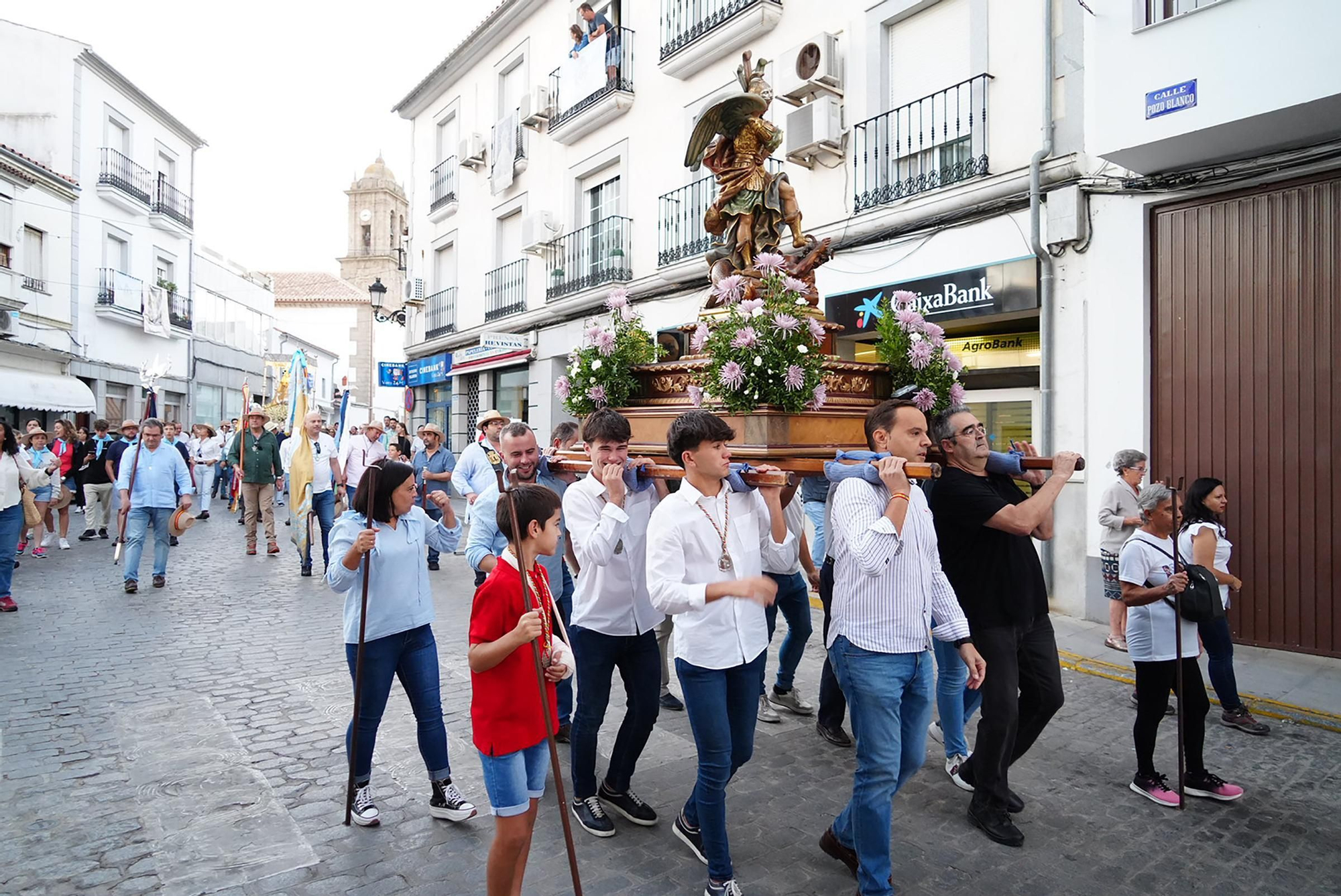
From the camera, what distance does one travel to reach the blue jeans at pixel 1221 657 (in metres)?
4.71

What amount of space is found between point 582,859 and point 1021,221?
25.7 ft

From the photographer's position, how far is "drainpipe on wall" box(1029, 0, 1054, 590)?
8.52 metres

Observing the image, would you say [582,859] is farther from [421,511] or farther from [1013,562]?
[1013,562]

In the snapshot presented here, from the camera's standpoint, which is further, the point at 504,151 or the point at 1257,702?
the point at 504,151

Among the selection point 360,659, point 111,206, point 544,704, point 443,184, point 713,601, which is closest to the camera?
point 544,704

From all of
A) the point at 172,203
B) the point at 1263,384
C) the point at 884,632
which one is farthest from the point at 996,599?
the point at 172,203

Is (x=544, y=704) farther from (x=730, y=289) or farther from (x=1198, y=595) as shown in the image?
(x=1198, y=595)

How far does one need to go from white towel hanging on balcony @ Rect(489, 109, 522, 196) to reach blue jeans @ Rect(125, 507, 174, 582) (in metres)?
11.1

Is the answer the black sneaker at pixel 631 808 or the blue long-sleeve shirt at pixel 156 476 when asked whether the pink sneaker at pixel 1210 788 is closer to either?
the black sneaker at pixel 631 808

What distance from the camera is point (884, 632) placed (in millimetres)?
3158

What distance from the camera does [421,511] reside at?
420 centimetres

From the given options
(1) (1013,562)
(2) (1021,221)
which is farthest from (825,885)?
(2) (1021,221)

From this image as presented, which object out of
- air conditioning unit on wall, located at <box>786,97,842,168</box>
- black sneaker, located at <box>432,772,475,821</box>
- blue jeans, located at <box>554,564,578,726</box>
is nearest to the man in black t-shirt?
blue jeans, located at <box>554,564,578,726</box>

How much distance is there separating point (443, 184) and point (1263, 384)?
19.1 m
